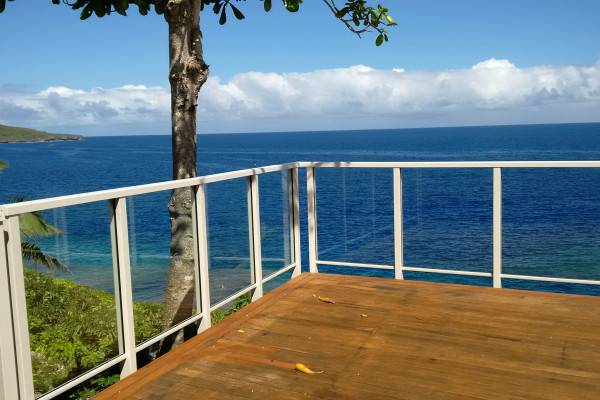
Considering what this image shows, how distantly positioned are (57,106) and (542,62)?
79901 millimetres

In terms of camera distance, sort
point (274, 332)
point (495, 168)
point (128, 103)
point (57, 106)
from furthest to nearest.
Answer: point (128, 103)
point (57, 106)
point (495, 168)
point (274, 332)

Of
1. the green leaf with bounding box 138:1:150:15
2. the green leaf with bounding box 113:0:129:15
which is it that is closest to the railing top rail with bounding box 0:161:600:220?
the green leaf with bounding box 113:0:129:15

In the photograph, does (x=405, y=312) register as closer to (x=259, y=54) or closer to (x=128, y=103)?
(x=259, y=54)

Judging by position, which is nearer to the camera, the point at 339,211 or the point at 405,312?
the point at 405,312

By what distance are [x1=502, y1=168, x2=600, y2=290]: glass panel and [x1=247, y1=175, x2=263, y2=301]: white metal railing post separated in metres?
1.71

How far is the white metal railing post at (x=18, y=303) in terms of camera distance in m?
2.12

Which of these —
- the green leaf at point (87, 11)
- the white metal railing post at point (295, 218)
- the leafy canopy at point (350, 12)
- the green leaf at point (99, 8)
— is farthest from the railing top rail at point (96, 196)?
the leafy canopy at point (350, 12)

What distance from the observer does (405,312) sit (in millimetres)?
3479

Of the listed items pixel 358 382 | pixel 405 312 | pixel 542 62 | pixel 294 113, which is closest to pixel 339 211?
pixel 405 312

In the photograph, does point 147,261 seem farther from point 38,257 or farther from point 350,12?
point 350,12

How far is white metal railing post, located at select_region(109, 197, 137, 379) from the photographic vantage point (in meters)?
2.65

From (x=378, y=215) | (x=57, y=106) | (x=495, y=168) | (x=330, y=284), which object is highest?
(x=57, y=106)

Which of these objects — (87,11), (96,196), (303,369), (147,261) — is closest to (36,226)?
(96,196)

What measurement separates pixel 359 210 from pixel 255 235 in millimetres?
959
